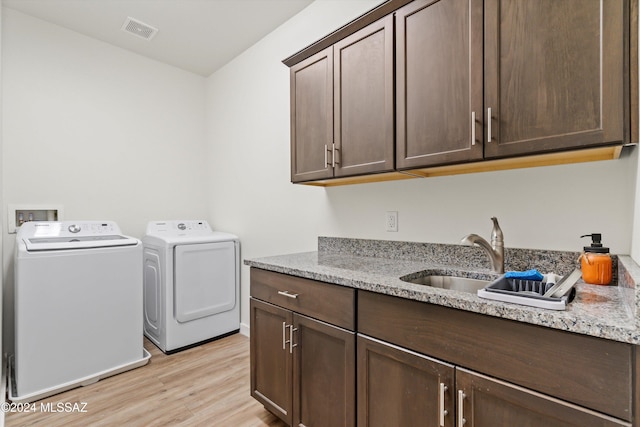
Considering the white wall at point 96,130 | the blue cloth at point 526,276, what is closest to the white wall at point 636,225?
the blue cloth at point 526,276

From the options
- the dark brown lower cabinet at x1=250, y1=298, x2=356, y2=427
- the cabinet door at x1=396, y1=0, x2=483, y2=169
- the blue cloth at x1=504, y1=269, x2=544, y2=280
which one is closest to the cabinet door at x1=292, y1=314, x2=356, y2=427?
the dark brown lower cabinet at x1=250, y1=298, x2=356, y2=427

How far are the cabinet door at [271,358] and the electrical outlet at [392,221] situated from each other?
0.79 metres

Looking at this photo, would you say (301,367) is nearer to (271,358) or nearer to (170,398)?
(271,358)

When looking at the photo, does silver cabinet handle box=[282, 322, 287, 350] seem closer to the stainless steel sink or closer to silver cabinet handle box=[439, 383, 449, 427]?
the stainless steel sink

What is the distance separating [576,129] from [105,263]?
278cm

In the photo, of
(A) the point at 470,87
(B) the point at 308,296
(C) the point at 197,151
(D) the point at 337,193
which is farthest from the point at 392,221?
(C) the point at 197,151

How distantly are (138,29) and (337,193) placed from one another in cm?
230

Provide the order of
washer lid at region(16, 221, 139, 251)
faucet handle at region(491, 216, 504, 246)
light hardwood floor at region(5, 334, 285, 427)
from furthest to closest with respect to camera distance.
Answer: washer lid at region(16, 221, 139, 251) → light hardwood floor at region(5, 334, 285, 427) → faucet handle at region(491, 216, 504, 246)

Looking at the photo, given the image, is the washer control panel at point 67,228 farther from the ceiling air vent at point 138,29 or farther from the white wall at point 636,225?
the white wall at point 636,225

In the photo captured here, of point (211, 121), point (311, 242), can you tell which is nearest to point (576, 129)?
point (311, 242)

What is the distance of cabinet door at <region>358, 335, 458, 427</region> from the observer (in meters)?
1.02

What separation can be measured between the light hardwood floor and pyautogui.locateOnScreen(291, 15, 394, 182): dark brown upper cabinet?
1478 millimetres

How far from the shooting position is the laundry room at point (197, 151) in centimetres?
162

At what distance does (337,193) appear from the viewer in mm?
2217
